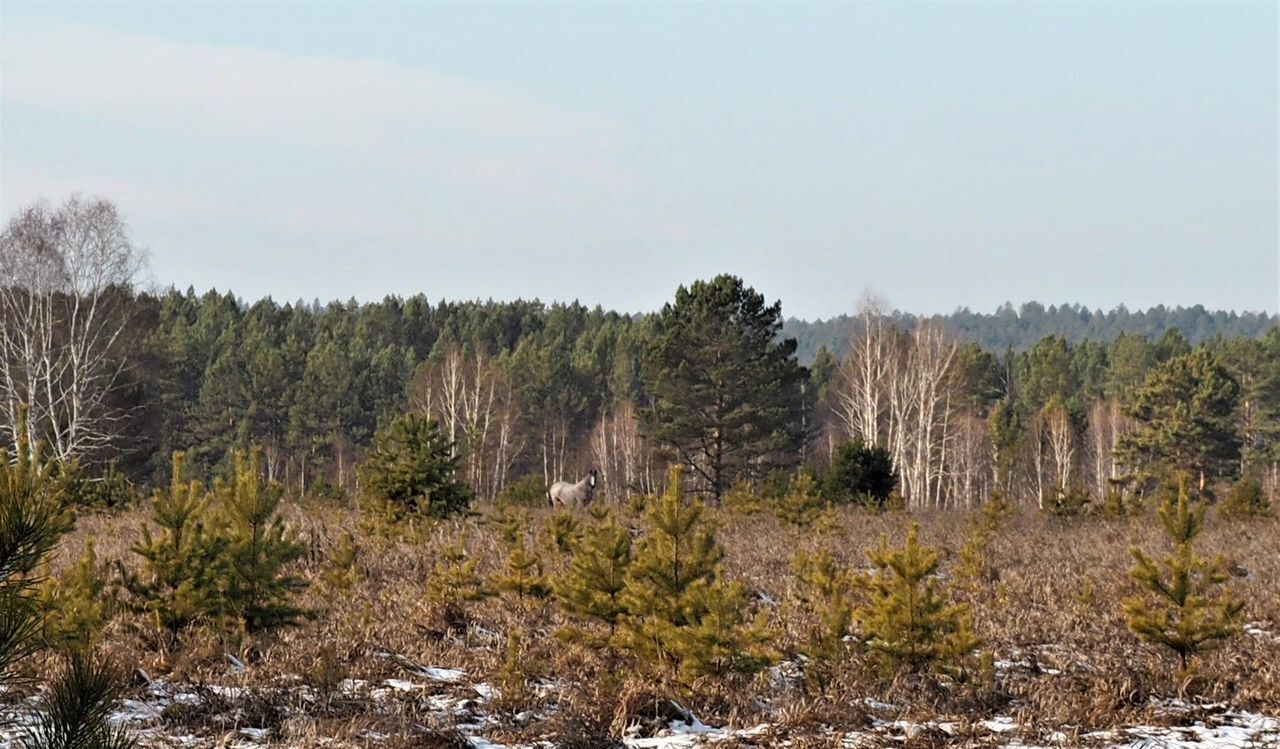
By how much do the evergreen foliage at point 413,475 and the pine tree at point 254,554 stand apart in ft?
22.1

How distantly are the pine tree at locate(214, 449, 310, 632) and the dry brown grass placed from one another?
23cm

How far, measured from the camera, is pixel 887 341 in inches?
1849

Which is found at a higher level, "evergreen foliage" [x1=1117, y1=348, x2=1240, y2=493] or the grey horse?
"evergreen foliage" [x1=1117, y1=348, x2=1240, y2=493]

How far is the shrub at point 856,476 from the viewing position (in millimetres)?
24859

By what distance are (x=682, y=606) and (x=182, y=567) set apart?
3.70 meters

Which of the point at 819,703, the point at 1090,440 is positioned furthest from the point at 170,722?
the point at 1090,440

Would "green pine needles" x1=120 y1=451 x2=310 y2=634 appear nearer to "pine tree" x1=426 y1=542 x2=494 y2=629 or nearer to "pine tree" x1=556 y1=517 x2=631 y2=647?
"pine tree" x1=426 y1=542 x2=494 y2=629

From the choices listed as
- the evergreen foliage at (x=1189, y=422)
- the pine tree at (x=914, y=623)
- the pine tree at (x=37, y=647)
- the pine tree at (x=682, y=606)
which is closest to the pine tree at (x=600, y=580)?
the pine tree at (x=682, y=606)

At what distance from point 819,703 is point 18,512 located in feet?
18.6

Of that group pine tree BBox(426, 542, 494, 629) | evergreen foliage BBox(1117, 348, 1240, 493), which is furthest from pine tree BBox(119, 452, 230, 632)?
evergreen foliage BBox(1117, 348, 1240, 493)

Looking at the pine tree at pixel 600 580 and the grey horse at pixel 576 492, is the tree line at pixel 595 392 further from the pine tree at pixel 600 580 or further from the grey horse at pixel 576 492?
the pine tree at pixel 600 580

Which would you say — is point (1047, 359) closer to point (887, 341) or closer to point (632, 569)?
point (887, 341)

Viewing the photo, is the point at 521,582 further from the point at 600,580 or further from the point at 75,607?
the point at 75,607

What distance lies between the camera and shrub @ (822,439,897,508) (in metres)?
24.9
